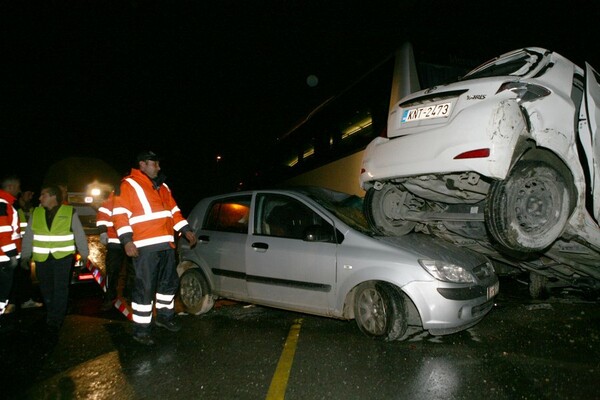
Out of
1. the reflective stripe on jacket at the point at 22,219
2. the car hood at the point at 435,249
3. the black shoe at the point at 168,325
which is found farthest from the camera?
the reflective stripe on jacket at the point at 22,219

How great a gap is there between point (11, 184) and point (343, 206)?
4300 millimetres

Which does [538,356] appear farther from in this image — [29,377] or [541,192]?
[29,377]

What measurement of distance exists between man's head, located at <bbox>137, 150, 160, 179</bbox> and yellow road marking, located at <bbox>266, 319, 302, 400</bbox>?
2.44 m

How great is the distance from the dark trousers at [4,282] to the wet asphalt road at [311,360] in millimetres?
441

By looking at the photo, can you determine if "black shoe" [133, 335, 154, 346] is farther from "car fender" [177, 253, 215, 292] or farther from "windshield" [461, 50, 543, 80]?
"windshield" [461, 50, 543, 80]

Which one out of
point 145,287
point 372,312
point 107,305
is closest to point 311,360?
point 372,312

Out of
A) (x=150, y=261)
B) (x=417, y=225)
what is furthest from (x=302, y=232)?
(x=150, y=261)

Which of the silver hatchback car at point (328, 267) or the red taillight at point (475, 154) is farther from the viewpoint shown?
the silver hatchback car at point (328, 267)

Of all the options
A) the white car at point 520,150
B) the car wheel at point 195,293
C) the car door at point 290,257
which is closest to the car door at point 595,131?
the white car at point 520,150

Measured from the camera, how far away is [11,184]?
4938mm

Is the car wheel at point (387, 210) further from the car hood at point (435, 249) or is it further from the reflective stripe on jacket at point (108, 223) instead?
the reflective stripe on jacket at point (108, 223)

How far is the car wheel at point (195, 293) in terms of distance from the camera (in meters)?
5.21

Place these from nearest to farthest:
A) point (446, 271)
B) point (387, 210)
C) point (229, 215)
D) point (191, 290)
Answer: point (446, 271) → point (387, 210) → point (229, 215) → point (191, 290)

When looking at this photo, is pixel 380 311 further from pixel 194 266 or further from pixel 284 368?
pixel 194 266
